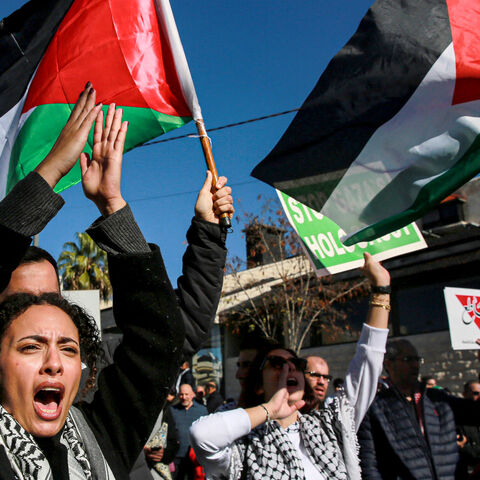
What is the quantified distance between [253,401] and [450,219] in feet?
39.9

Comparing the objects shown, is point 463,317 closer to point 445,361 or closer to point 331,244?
point 331,244

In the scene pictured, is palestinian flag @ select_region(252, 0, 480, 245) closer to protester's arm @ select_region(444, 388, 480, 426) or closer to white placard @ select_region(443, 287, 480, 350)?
protester's arm @ select_region(444, 388, 480, 426)

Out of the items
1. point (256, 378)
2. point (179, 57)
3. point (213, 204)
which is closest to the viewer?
point (213, 204)

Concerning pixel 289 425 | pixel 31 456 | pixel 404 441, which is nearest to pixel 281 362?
pixel 289 425

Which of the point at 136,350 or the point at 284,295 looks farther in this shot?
the point at 284,295

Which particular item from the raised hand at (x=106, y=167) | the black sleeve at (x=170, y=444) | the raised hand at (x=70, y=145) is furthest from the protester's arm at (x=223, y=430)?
the black sleeve at (x=170, y=444)

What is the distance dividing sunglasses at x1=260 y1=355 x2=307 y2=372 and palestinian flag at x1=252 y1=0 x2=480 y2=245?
0.78 meters

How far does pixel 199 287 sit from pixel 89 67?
192 centimetres

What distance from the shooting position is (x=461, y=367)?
51.0ft

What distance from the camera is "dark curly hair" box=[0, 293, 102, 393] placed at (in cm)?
157

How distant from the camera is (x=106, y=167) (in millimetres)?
1831

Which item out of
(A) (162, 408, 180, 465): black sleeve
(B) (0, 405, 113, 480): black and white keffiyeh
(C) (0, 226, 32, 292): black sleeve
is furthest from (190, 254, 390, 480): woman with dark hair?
(A) (162, 408, 180, 465): black sleeve

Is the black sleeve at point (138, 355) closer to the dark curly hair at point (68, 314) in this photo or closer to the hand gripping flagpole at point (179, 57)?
the dark curly hair at point (68, 314)

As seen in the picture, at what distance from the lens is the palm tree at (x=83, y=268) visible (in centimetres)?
2634
